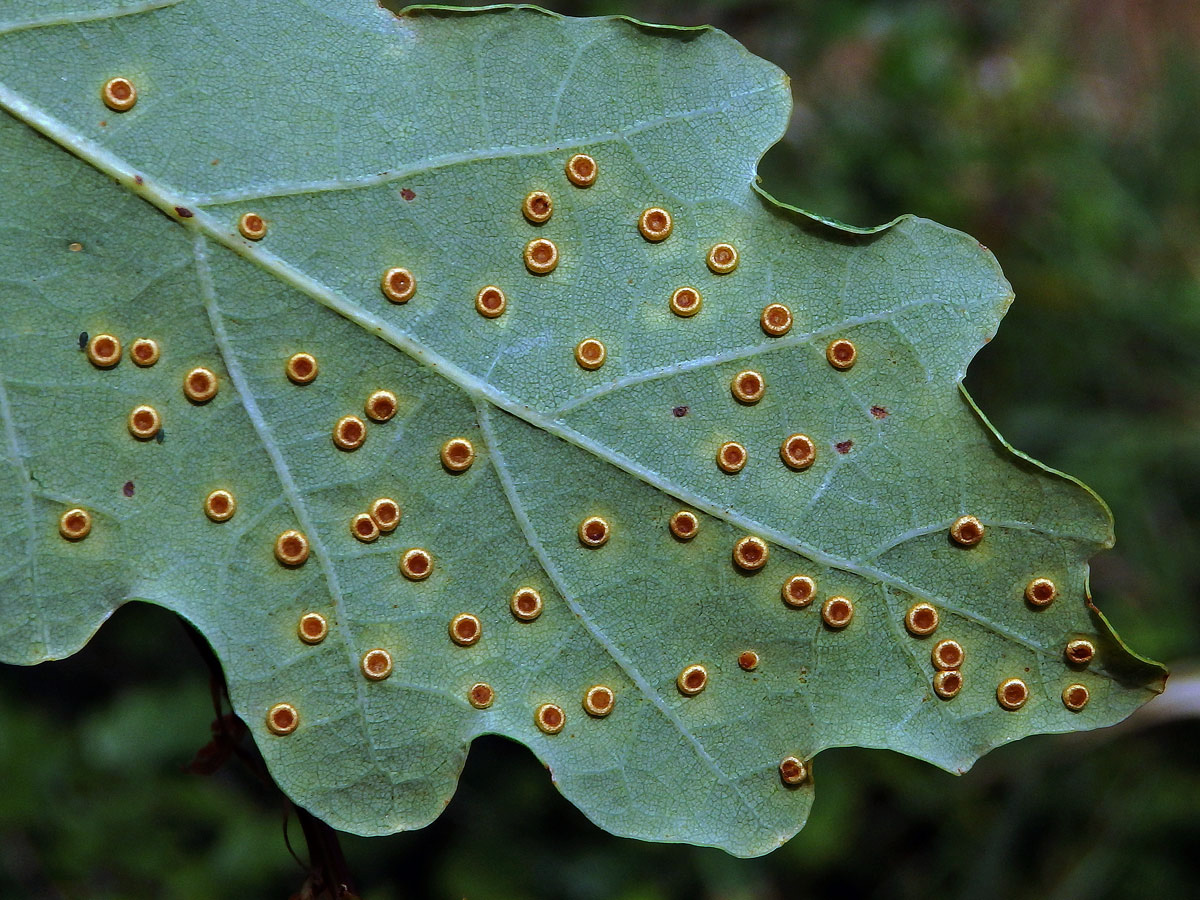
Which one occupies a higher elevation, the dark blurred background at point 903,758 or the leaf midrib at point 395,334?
the leaf midrib at point 395,334

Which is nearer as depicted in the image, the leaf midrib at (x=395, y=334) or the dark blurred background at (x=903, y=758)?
the leaf midrib at (x=395, y=334)

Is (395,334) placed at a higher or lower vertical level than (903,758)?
higher

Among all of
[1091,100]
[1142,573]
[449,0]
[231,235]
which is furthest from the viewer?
[1091,100]

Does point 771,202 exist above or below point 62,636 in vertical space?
above

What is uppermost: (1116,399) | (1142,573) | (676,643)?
(676,643)

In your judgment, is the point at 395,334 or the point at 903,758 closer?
the point at 395,334

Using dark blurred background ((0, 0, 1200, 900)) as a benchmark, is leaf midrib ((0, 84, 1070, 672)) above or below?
above

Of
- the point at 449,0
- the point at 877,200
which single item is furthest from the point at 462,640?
the point at 877,200

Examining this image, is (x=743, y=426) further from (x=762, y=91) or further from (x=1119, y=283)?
(x=1119, y=283)
